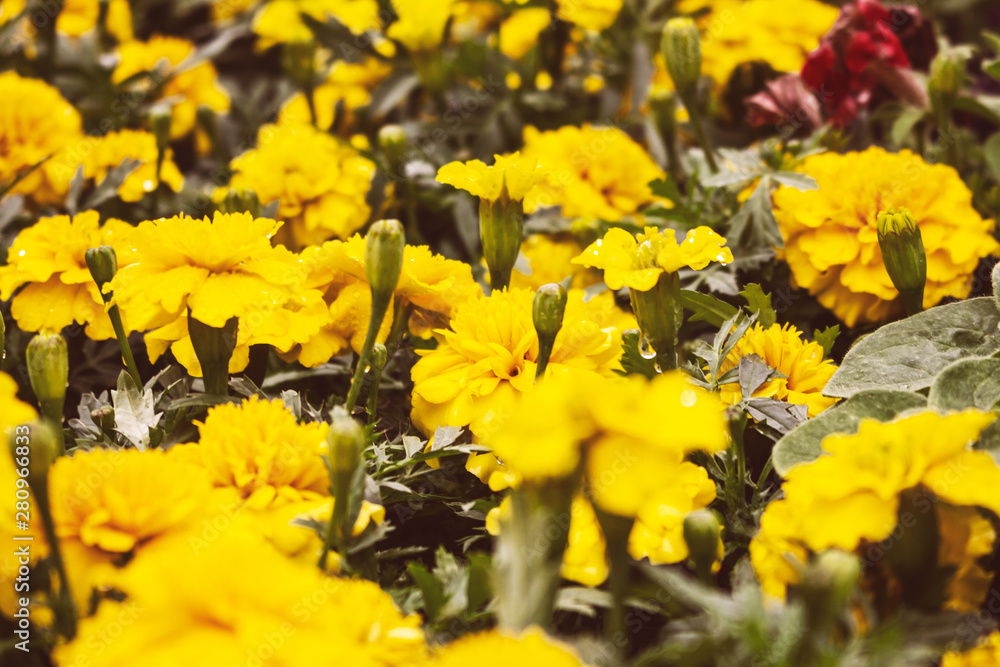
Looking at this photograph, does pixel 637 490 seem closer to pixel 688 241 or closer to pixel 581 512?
pixel 581 512

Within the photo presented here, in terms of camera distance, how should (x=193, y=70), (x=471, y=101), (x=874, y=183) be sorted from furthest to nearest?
(x=193, y=70)
(x=471, y=101)
(x=874, y=183)

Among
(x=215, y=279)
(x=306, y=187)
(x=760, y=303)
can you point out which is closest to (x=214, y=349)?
(x=215, y=279)

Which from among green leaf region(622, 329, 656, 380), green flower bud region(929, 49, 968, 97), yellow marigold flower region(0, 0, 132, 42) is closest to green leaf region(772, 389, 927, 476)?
green leaf region(622, 329, 656, 380)

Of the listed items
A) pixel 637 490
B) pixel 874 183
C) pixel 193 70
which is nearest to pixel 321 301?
pixel 637 490

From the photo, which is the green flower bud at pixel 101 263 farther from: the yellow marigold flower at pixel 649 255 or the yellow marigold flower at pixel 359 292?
the yellow marigold flower at pixel 649 255

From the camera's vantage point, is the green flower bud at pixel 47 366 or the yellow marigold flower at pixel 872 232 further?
the yellow marigold flower at pixel 872 232

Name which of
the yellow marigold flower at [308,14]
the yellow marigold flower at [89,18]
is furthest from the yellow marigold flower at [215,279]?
the yellow marigold flower at [89,18]

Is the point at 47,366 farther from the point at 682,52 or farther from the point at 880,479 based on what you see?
the point at 682,52
